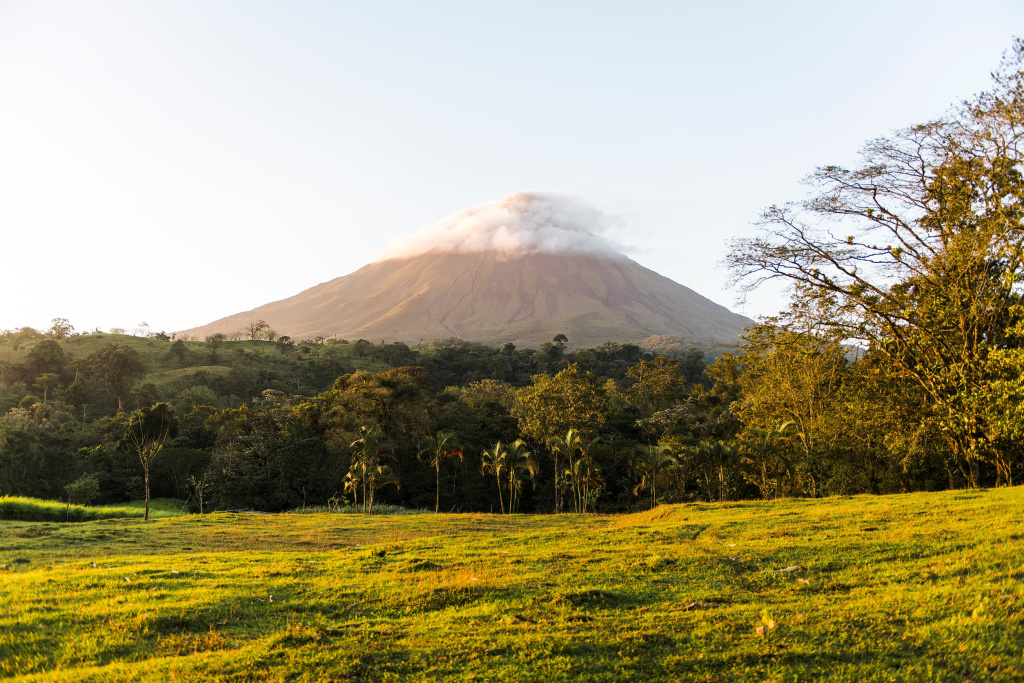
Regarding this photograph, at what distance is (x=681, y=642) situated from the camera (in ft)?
18.4

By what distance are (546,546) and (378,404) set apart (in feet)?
91.4

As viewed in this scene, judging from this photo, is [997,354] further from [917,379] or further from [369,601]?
[369,601]

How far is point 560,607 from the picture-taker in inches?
277

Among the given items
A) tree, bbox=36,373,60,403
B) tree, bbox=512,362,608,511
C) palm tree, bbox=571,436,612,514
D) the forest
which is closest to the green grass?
the forest

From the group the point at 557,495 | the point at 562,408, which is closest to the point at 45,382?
the point at 562,408

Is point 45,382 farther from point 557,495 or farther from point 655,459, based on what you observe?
point 655,459

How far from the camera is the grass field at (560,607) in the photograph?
518 centimetres

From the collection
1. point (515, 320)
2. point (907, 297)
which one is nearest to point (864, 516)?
point (907, 297)

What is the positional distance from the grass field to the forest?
6720 millimetres

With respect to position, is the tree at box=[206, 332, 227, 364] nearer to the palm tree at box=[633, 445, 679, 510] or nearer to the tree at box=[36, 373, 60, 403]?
the tree at box=[36, 373, 60, 403]

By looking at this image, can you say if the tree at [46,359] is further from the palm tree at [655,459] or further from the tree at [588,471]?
the palm tree at [655,459]

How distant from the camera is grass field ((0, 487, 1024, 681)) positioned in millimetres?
5180

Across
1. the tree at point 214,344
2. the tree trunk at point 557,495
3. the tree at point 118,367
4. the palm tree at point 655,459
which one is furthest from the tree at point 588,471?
the tree at point 214,344

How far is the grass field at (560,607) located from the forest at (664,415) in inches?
265
